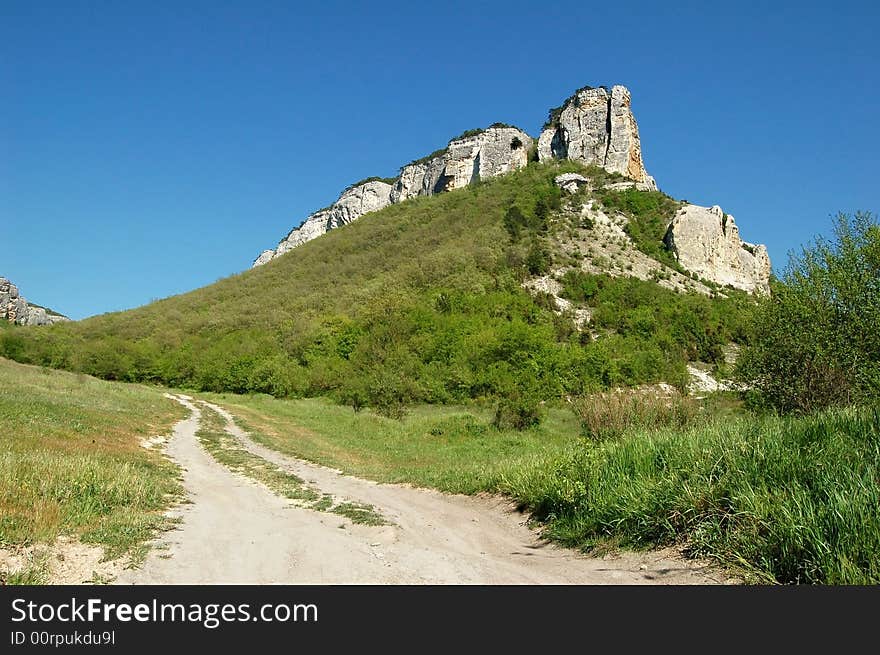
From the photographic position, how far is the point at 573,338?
163 feet

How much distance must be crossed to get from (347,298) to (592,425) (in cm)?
5041

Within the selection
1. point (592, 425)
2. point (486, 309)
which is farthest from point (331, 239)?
Result: point (592, 425)

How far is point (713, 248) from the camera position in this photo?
64.6 meters

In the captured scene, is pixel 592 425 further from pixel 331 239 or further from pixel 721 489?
pixel 331 239

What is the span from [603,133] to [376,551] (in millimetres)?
92174

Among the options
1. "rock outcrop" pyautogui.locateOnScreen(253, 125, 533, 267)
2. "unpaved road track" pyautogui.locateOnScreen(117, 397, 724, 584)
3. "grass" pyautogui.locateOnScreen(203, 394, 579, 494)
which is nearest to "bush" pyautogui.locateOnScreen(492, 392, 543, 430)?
"grass" pyautogui.locateOnScreen(203, 394, 579, 494)

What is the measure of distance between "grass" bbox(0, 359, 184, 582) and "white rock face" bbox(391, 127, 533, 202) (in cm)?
9272

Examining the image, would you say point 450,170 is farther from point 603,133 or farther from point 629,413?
point 629,413

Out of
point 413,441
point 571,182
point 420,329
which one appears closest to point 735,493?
point 413,441

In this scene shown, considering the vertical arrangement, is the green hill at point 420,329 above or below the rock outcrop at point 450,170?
below

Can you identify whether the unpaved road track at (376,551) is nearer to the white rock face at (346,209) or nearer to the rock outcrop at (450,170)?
the rock outcrop at (450,170)

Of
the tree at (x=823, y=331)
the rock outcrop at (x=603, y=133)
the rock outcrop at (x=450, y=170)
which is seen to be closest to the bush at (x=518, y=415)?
the tree at (x=823, y=331)

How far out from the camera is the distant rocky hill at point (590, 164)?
64.5 m

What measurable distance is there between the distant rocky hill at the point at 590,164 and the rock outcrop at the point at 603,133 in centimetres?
17
